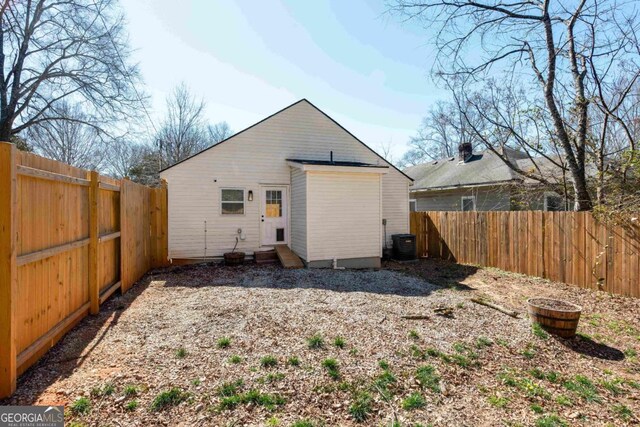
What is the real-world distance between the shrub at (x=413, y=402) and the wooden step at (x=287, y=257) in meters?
6.69

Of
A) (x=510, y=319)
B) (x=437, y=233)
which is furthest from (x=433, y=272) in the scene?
(x=510, y=319)

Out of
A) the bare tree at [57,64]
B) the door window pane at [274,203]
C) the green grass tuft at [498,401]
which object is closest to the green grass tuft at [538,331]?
the green grass tuft at [498,401]

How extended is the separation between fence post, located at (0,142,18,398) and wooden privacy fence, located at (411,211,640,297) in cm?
938

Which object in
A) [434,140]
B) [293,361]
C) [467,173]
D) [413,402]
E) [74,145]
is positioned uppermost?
[434,140]

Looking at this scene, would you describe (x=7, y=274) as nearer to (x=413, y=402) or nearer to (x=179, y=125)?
(x=413, y=402)

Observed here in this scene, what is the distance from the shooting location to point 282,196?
11055 millimetres

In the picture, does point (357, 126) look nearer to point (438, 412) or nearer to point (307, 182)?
point (307, 182)

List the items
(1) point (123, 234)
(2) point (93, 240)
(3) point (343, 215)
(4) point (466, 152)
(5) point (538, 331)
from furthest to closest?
1. (4) point (466, 152)
2. (3) point (343, 215)
3. (1) point (123, 234)
4. (2) point (93, 240)
5. (5) point (538, 331)

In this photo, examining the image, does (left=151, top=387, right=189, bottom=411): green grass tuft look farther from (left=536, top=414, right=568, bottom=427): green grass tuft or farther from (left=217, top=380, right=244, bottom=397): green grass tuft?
(left=536, top=414, right=568, bottom=427): green grass tuft

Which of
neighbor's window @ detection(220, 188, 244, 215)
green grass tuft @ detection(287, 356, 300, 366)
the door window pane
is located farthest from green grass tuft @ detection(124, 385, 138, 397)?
the door window pane

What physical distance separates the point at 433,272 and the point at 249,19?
867 cm

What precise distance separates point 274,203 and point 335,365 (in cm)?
794

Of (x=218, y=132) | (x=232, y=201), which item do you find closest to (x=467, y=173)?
(x=232, y=201)

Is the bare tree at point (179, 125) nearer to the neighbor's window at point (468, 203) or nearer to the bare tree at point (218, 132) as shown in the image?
the bare tree at point (218, 132)
